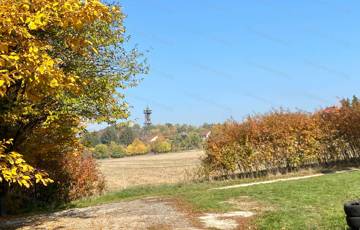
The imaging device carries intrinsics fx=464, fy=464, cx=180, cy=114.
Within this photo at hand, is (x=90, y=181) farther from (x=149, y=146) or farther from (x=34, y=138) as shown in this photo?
(x=149, y=146)

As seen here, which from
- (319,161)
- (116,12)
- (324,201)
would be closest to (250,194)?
(324,201)

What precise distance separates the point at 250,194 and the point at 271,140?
9617 mm

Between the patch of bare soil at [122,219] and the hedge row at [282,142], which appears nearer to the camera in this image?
the patch of bare soil at [122,219]

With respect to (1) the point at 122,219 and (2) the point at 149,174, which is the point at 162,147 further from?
(1) the point at 122,219

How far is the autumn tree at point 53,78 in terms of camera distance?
21.8ft

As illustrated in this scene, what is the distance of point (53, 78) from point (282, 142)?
17.9m

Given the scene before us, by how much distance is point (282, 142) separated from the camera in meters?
23.2

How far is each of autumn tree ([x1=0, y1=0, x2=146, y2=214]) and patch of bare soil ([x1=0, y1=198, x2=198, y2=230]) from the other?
141 centimetres

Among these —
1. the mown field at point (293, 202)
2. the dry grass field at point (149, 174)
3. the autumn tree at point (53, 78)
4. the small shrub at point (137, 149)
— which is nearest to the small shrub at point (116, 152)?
the small shrub at point (137, 149)

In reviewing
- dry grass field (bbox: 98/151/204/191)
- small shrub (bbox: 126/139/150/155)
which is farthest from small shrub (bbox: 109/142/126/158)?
dry grass field (bbox: 98/151/204/191)

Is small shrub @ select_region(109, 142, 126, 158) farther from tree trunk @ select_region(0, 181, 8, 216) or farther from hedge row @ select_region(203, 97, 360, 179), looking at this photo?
tree trunk @ select_region(0, 181, 8, 216)

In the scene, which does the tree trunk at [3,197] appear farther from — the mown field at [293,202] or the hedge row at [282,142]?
the hedge row at [282,142]

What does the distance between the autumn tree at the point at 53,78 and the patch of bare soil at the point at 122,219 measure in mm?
1410

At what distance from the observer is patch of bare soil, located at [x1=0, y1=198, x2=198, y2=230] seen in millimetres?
10500
